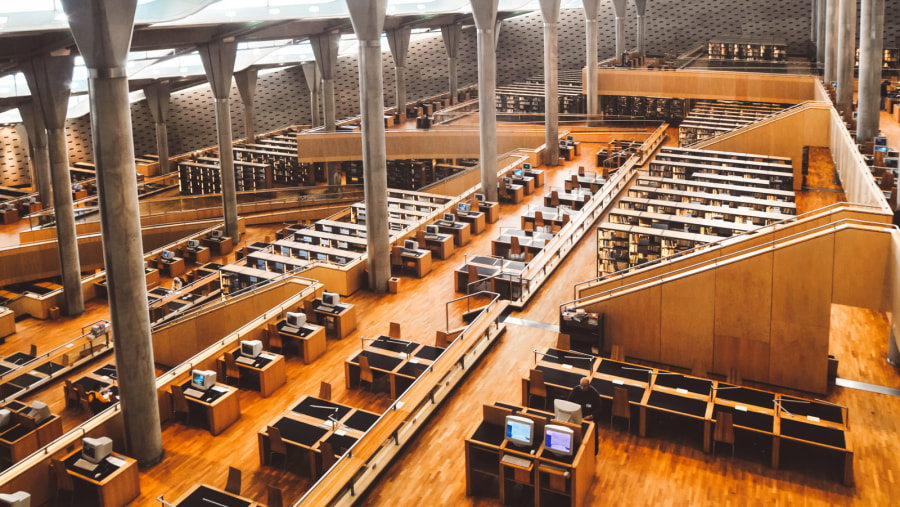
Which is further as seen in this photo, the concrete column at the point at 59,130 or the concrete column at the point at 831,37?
the concrete column at the point at 831,37

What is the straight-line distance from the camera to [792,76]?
31.3m

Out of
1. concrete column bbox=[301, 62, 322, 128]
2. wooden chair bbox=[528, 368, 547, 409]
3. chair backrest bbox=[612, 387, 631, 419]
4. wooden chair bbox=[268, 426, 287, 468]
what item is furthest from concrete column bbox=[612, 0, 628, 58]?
wooden chair bbox=[268, 426, 287, 468]

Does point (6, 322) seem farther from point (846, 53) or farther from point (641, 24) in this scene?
point (641, 24)

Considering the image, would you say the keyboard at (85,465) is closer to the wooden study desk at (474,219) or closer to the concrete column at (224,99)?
the wooden study desk at (474,219)

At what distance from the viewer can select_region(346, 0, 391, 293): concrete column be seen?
17281mm

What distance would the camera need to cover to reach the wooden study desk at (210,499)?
1034cm

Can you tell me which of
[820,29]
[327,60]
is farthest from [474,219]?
[820,29]

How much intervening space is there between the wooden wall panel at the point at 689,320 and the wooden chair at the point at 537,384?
3.18m

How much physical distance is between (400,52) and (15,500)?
1279 inches

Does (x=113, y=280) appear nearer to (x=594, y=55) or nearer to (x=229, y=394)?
(x=229, y=394)

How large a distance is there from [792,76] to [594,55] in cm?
803

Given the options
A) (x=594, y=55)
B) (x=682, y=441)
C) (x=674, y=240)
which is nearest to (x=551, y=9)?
(x=594, y=55)

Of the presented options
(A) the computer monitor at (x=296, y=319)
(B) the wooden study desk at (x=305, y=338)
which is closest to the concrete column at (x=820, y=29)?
(B) the wooden study desk at (x=305, y=338)

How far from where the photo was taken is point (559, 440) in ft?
33.1
